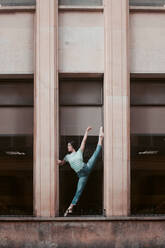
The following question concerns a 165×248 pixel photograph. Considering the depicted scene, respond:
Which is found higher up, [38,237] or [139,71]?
[139,71]

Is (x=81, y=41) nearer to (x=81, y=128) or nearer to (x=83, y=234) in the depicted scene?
(x=81, y=128)

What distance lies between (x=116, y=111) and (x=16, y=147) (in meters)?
3.24

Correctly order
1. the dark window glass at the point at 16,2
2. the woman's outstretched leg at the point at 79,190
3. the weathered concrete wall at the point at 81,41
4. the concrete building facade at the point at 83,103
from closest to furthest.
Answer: the concrete building facade at the point at 83,103, the woman's outstretched leg at the point at 79,190, the weathered concrete wall at the point at 81,41, the dark window glass at the point at 16,2

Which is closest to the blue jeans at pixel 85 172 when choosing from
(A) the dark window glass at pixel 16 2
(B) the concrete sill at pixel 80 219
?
(B) the concrete sill at pixel 80 219

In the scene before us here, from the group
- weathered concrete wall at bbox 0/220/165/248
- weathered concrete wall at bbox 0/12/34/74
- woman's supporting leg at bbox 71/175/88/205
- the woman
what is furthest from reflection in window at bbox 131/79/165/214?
weathered concrete wall at bbox 0/12/34/74

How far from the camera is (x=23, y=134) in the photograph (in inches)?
553

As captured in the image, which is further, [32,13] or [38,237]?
[32,13]

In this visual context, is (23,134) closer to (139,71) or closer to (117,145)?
(117,145)

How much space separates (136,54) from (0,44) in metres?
4.15

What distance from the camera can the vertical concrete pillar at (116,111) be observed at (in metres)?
13.5

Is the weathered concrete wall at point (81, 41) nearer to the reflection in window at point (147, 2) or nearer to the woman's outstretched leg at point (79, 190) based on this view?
the reflection in window at point (147, 2)

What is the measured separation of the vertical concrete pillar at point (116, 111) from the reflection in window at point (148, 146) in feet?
1.48

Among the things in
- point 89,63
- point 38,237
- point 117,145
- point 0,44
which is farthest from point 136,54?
point 38,237

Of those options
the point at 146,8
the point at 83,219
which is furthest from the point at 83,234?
the point at 146,8
